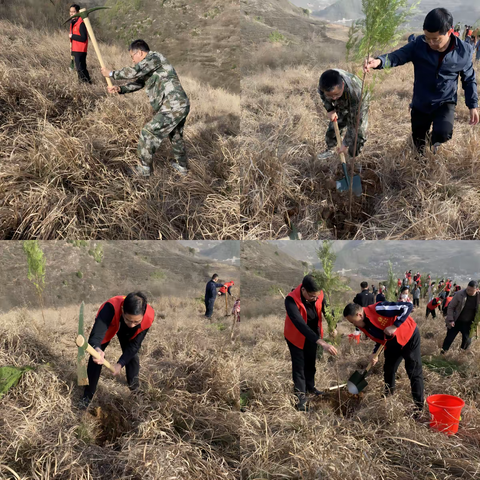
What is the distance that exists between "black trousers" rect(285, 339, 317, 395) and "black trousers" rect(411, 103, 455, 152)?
9.12 ft

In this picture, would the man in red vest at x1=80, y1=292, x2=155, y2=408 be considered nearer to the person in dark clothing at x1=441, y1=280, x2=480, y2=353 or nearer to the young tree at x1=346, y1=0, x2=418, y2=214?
the young tree at x1=346, y1=0, x2=418, y2=214

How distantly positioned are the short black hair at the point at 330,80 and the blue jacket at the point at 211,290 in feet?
9.03

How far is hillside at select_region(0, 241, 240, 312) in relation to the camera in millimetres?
5172

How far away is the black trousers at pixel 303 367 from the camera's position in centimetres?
368

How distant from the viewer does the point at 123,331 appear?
3953 millimetres

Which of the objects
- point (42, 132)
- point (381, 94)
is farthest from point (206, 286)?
point (381, 94)

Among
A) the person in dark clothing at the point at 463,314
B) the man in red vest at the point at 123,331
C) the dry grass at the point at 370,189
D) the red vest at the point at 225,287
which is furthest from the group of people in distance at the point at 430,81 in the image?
the man in red vest at the point at 123,331

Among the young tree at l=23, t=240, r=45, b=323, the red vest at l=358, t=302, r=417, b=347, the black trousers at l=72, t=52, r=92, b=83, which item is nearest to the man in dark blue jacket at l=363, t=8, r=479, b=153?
the red vest at l=358, t=302, r=417, b=347

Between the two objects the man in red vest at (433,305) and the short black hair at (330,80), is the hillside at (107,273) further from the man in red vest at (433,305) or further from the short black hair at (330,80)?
the man in red vest at (433,305)

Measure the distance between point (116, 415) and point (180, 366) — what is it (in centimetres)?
81

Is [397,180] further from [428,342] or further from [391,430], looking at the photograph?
[391,430]

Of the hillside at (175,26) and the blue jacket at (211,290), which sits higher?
the hillside at (175,26)

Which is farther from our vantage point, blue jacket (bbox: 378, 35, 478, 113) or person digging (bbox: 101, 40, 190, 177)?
person digging (bbox: 101, 40, 190, 177)

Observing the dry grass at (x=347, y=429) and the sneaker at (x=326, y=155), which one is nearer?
the dry grass at (x=347, y=429)
